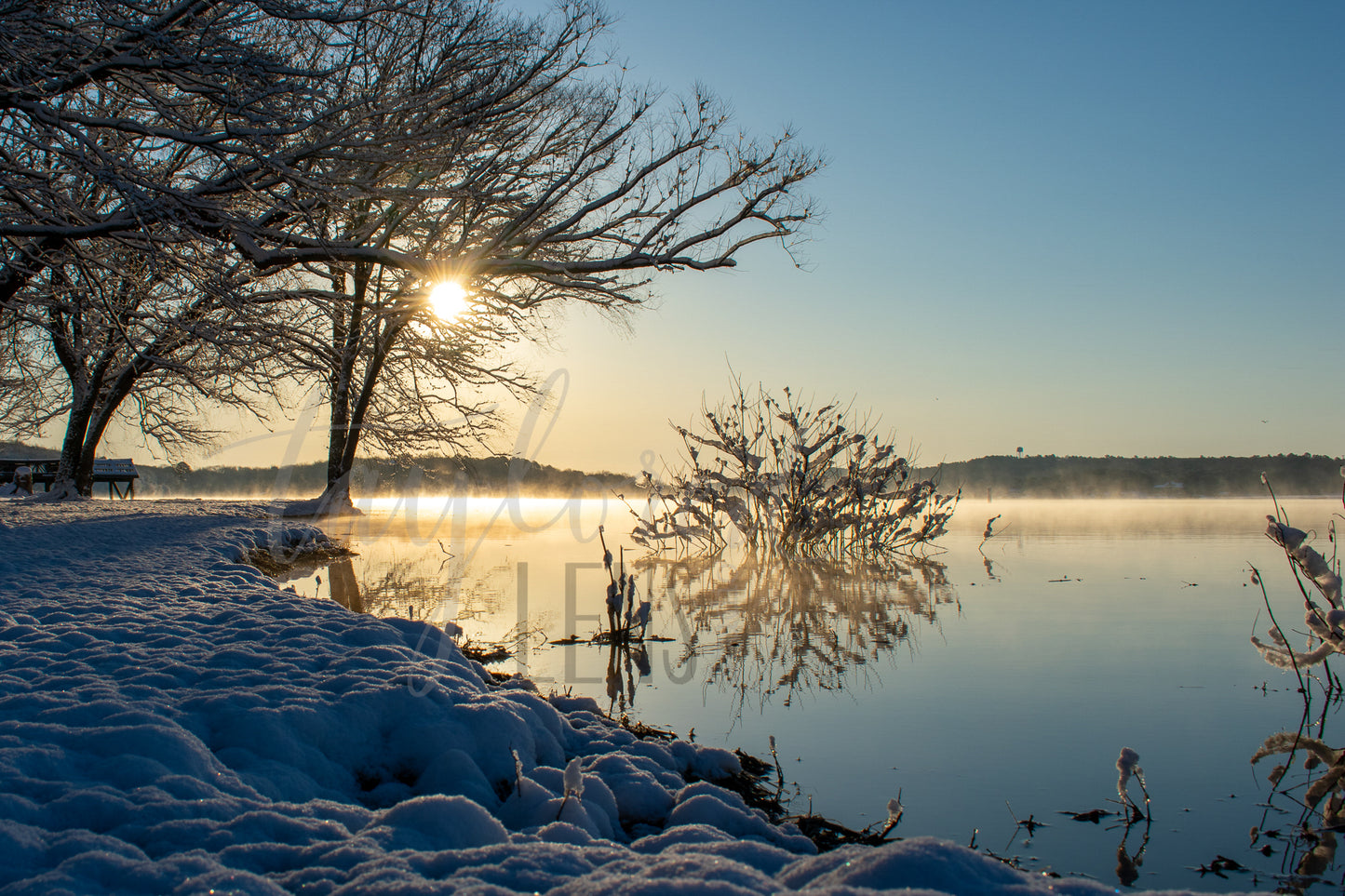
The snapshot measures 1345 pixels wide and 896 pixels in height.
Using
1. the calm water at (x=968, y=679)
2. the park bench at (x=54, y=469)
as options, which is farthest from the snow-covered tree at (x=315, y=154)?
the park bench at (x=54, y=469)

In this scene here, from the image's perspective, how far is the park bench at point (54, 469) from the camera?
1988 centimetres

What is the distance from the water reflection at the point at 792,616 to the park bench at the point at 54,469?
18.2m

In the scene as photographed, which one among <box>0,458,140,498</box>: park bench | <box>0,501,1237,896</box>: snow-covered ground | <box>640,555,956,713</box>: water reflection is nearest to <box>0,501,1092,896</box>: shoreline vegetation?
<box>0,501,1237,896</box>: snow-covered ground

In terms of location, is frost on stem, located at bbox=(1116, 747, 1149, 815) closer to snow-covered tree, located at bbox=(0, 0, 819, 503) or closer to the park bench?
snow-covered tree, located at bbox=(0, 0, 819, 503)

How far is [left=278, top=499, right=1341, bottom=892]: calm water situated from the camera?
2590 millimetres

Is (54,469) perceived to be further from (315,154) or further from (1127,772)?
(1127,772)

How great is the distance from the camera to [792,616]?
630cm

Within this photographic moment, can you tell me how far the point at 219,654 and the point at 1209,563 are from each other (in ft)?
33.2

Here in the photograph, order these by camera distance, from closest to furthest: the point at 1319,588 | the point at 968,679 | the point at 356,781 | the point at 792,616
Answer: the point at 356,781 < the point at 1319,588 < the point at 968,679 < the point at 792,616

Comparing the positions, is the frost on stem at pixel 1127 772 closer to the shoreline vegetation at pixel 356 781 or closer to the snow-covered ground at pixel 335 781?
the shoreline vegetation at pixel 356 781

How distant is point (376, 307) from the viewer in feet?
33.4

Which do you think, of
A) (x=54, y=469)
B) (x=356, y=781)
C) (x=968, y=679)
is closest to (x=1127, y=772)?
(x=968, y=679)

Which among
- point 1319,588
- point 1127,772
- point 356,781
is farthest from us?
point 1319,588

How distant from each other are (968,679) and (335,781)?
3.26 metres
